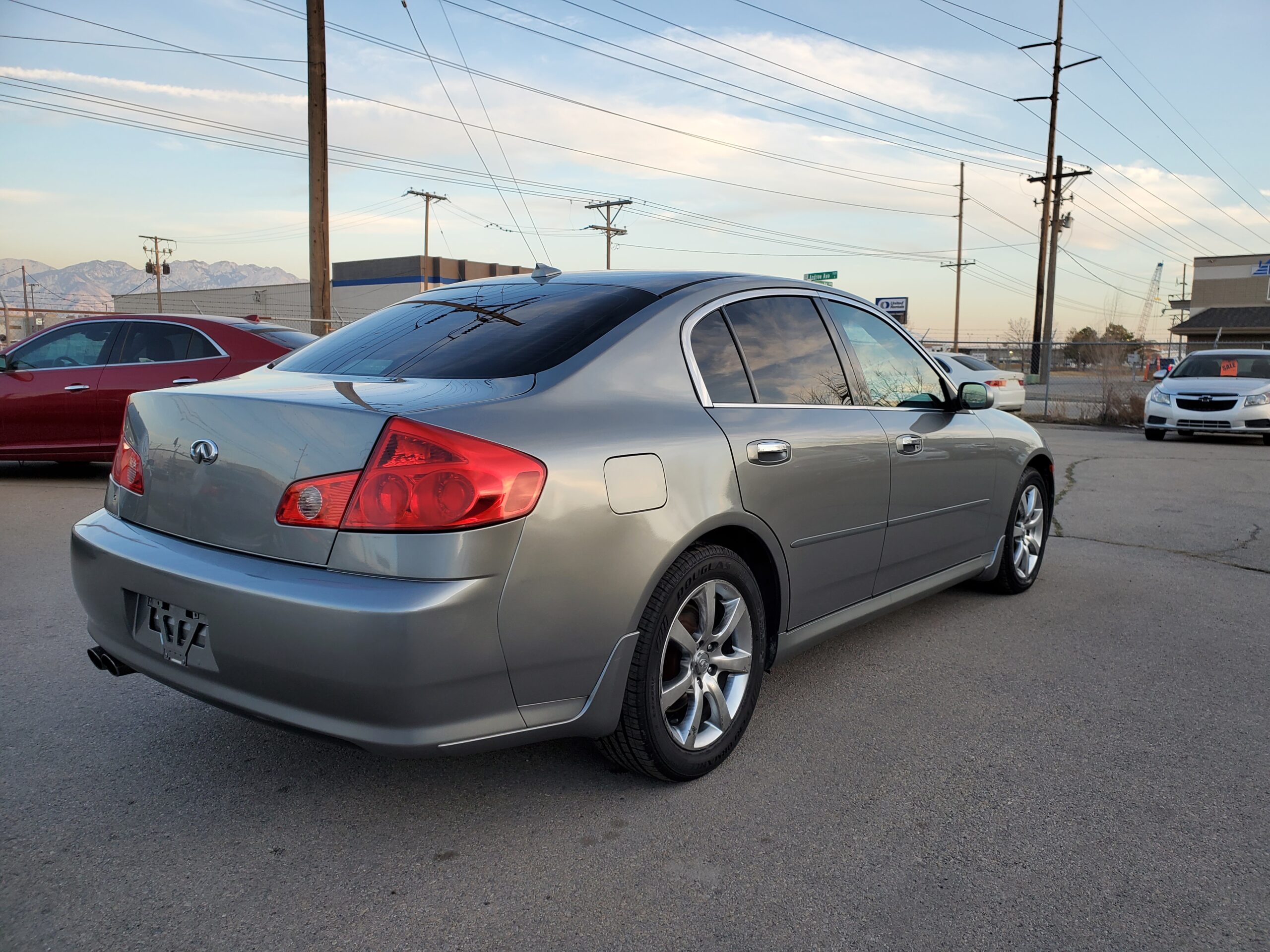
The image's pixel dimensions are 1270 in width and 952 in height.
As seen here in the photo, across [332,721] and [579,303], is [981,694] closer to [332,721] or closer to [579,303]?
[579,303]

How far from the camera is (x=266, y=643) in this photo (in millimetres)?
2373

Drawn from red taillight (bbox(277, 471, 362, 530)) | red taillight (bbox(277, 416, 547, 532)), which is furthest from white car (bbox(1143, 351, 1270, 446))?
Answer: red taillight (bbox(277, 471, 362, 530))

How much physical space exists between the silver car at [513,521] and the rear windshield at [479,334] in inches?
0.5

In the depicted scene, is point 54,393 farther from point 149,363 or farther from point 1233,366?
point 1233,366

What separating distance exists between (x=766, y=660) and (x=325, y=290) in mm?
13762

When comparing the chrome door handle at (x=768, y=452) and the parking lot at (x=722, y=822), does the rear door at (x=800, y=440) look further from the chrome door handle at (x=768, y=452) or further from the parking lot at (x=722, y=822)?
the parking lot at (x=722, y=822)

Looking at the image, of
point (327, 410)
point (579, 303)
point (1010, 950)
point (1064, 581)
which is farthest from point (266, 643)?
point (1064, 581)

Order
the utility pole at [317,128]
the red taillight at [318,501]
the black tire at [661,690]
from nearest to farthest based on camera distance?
the red taillight at [318,501] → the black tire at [661,690] → the utility pole at [317,128]

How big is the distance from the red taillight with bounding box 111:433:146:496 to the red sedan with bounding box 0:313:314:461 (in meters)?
5.78

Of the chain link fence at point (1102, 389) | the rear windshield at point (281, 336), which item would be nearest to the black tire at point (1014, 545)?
the rear windshield at point (281, 336)

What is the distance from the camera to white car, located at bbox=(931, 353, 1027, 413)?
19.2 meters

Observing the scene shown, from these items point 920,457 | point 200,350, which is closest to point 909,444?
point 920,457

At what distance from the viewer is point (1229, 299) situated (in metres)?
64.4

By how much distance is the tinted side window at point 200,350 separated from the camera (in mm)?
8531
